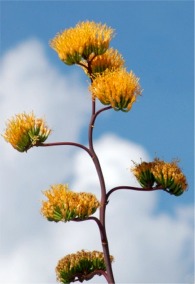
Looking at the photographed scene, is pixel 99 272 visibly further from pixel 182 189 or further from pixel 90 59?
pixel 90 59

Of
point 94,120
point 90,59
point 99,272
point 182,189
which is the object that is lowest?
point 99,272

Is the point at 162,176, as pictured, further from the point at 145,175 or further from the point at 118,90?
the point at 118,90

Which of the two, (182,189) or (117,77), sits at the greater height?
(117,77)

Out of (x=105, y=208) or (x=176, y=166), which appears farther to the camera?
(x=176, y=166)

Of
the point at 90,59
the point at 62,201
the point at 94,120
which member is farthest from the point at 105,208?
the point at 90,59

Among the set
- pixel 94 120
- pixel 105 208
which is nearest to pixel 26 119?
pixel 94 120

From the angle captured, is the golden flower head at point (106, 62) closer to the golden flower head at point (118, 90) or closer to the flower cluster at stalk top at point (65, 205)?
the golden flower head at point (118, 90)
